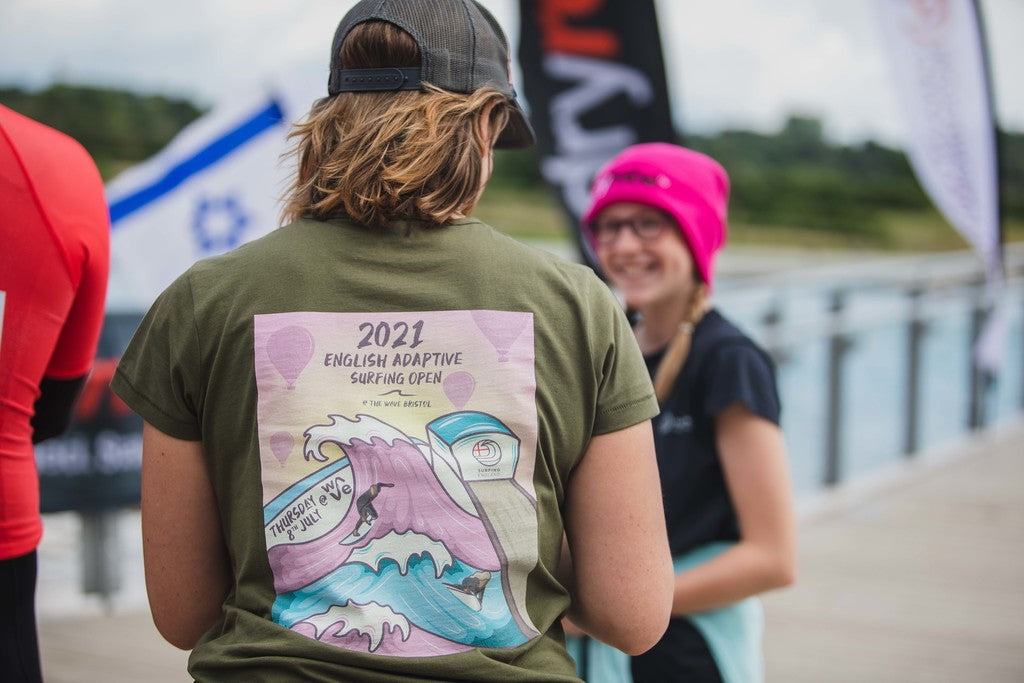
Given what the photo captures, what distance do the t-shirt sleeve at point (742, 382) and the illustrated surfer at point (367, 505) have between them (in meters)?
0.77

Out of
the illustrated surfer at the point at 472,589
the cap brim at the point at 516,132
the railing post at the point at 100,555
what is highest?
the cap brim at the point at 516,132

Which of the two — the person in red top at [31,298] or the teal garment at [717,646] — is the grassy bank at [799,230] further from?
the person in red top at [31,298]

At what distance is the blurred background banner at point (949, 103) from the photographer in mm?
4559

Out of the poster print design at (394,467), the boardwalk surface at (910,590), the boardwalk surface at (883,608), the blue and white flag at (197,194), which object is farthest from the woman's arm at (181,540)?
the boardwalk surface at (910,590)

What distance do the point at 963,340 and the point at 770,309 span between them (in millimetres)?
2693

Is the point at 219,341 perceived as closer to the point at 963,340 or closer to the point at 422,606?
the point at 422,606

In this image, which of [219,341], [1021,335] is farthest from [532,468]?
[1021,335]

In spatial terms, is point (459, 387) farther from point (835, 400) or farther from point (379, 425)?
point (835, 400)

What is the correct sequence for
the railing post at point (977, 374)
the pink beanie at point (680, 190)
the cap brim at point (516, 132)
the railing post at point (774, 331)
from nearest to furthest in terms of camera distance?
the cap brim at point (516, 132)
the pink beanie at point (680, 190)
the railing post at point (774, 331)
the railing post at point (977, 374)

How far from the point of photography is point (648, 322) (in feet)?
6.53

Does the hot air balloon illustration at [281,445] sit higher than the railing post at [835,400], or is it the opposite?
the hot air balloon illustration at [281,445]

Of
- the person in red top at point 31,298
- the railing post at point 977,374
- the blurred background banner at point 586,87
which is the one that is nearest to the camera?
the person in red top at point 31,298

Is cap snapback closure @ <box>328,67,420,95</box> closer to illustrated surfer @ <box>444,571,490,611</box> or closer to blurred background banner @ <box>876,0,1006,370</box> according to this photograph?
illustrated surfer @ <box>444,571,490,611</box>

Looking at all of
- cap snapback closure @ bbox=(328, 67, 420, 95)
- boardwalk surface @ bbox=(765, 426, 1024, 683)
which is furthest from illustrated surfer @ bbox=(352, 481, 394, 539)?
boardwalk surface @ bbox=(765, 426, 1024, 683)
